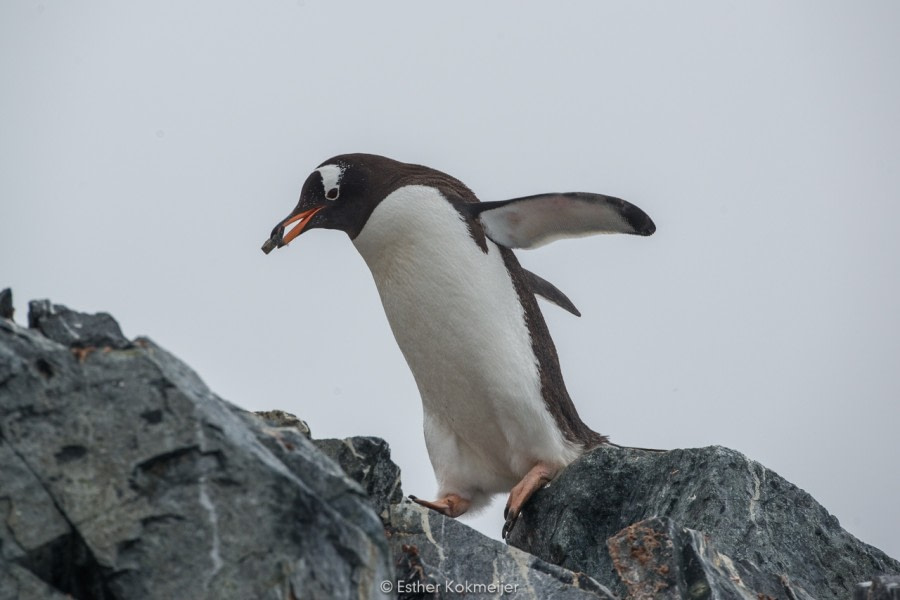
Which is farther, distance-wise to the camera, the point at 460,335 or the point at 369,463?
the point at 460,335

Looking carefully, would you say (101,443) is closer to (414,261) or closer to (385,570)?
(385,570)

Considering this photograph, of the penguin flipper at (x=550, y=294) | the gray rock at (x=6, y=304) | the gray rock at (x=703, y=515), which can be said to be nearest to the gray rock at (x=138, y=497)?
the gray rock at (x=6, y=304)

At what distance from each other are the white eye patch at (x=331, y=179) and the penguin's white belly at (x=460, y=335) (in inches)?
11.4

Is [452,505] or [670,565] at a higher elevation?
[452,505]

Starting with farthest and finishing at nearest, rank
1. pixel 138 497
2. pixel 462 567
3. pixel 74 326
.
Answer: pixel 462 567
pixel 74 326
pixel 138 497

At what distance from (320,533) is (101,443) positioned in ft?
1.94

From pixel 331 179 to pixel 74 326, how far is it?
3658 mm

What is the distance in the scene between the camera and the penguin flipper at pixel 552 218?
6648mm

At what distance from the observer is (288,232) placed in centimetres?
684

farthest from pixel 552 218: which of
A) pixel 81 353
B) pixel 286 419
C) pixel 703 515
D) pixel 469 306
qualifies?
pixel 81 353

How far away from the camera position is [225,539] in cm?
300

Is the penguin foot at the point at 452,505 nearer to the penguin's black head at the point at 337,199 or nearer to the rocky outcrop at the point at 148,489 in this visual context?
the penguin's black head at the point at 337,199

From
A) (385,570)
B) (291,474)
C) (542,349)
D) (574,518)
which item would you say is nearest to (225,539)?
(291,474)

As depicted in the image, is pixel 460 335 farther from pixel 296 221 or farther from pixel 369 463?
pixel 369 463
